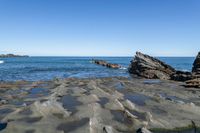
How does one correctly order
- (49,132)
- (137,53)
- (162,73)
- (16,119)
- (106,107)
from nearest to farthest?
(49,132)
(16,119)
(106,107)
(162,73)
(137,53)

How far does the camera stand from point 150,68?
58.6 metres

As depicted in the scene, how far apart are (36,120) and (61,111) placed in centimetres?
212

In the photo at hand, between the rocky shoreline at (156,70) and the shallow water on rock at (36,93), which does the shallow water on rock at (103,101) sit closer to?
the shallow water on rock at (36,93)

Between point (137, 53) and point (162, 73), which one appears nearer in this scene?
point (162, 73)

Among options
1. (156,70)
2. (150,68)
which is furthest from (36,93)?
(150,68)

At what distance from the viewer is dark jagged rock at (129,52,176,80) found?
174ft

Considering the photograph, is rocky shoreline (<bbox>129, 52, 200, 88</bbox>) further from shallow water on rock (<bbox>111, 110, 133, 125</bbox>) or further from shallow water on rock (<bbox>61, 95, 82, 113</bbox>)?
shallow water on rock (<bbox>111, 110, 133, 125</bbox>)

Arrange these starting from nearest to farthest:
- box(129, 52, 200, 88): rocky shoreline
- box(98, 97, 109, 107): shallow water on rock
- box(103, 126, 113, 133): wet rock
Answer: box(103, 126, 113, 133): wet rock < box(98, 97, 109, 107): shallow water on rock < box(129, 52, 200, 88): rocky shoreline

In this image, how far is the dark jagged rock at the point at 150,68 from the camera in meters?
53.0

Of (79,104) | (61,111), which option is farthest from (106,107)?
(61,111)

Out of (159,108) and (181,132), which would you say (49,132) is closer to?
(181,132)

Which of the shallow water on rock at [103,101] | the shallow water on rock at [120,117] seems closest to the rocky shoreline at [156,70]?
the shallow water on rock at [103,101]

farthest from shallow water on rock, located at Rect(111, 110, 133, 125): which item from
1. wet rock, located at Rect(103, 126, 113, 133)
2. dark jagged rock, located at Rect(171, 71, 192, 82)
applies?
dark jagged rock, located at Rect(171, 71, 192, 82)

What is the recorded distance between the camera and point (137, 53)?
68875mm
